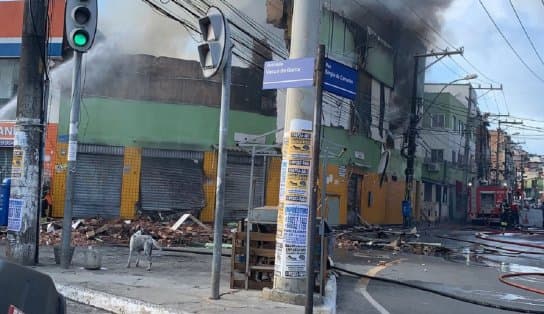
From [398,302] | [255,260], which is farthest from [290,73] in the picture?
[398,302]

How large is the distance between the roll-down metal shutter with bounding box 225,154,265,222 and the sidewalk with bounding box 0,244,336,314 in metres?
11.6

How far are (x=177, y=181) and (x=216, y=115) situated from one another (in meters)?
2.91

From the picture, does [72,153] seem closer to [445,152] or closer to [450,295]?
[450,295]

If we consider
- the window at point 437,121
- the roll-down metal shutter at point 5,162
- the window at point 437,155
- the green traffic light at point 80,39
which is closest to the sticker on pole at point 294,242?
the green traffic light at point 80,39

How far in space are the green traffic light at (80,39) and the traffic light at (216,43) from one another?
9.69 ft

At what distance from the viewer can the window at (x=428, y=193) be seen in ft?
142

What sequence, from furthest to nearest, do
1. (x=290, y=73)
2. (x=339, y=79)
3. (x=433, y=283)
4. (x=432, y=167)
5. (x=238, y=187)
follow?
1. (x=432, y=167)
2. (x=238, y=187)
3. (x=433, y=283)
4. (x=290, y=73)
5. (x=339, y=79)

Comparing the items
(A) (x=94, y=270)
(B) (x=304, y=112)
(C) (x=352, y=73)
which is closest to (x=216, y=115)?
→ (A) (x=94, y=270)

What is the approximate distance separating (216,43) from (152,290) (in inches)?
131

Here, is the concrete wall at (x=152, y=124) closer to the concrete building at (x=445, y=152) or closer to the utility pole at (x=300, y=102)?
the utility pole at (x=300, y=102)

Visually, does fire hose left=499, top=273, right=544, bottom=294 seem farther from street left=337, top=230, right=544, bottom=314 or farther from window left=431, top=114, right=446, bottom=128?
window left=431, top=114, right=446, bottom=128

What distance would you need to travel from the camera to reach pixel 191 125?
22.1 metres

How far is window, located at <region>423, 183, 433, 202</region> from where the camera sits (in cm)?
4319

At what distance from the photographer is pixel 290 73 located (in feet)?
20.6
